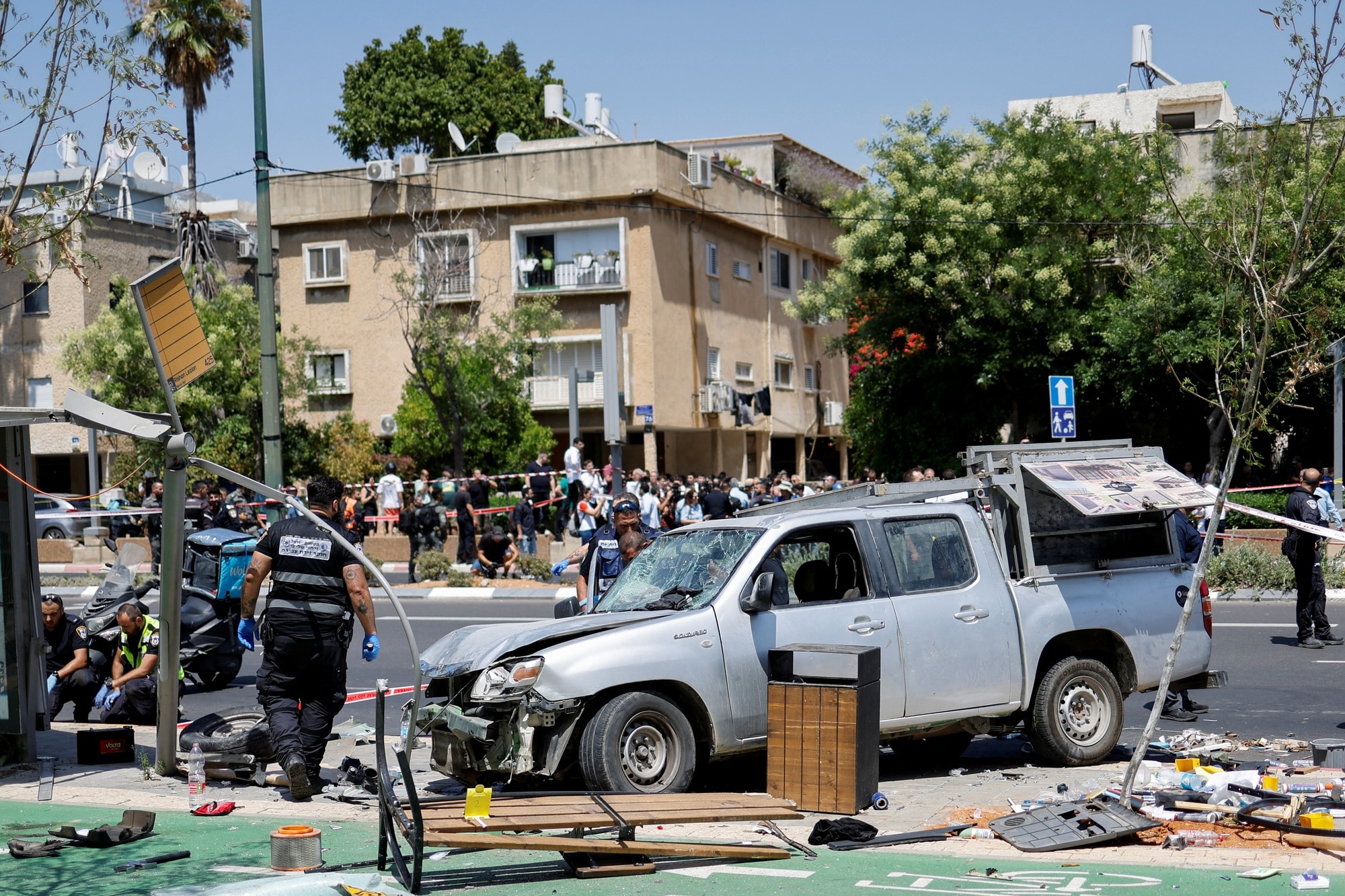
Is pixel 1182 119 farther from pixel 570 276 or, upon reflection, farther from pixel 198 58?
pixel 198 58

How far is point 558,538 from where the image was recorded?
92.0 ft

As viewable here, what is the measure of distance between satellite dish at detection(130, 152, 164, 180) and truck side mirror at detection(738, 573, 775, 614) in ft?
82.4

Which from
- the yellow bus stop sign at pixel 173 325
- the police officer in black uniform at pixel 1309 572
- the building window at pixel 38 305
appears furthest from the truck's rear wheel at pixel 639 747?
the building window at pixel 38 305

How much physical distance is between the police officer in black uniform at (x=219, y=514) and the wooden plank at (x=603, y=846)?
13.2m

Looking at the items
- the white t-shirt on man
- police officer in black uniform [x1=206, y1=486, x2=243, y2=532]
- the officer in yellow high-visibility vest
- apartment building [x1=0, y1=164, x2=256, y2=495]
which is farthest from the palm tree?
the officer in yellow high-visibility vest

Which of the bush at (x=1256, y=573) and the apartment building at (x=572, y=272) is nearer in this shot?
the bush at (x=1256, y=573)

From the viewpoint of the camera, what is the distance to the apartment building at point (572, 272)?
126ft

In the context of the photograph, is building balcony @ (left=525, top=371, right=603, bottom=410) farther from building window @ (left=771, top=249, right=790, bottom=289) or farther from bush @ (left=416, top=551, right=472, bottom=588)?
bush @ (left=416, top=551, right=472, bottom=588)

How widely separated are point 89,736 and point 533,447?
2676 cm

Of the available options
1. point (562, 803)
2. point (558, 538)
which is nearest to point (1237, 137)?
point (562, 803)

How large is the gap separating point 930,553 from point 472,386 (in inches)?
1089

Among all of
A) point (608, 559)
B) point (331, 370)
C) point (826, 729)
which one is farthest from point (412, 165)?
point (826, 729)

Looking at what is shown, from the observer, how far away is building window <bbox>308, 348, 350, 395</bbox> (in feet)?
135

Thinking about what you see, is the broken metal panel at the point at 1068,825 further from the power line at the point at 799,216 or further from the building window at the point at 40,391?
the building window at the point at 40,391
